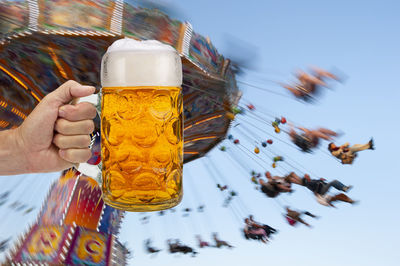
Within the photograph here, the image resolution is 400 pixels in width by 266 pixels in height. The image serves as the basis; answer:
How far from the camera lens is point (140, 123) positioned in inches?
33.2

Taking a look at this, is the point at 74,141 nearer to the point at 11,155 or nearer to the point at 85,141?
the point at 85,141

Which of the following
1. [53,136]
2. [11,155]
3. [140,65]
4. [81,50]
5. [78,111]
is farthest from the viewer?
[81,50]

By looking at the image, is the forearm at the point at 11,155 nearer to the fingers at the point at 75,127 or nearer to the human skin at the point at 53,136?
the human skin at the point at 53,136

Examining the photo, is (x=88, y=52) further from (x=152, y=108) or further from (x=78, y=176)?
(x=152, y=108)

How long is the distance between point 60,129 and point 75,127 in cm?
6

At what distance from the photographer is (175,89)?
879 mm

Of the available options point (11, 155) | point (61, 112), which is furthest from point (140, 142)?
point (11, 155)

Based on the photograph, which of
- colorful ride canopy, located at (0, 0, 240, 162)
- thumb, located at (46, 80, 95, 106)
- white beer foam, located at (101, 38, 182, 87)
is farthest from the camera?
colorful ride canopy, located at (0, 0, 240, 162)

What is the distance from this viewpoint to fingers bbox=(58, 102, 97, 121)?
0.95m

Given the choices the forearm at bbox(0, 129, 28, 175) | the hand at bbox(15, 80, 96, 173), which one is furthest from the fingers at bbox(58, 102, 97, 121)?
the forearm at bbox(0, 129, 28, 175)

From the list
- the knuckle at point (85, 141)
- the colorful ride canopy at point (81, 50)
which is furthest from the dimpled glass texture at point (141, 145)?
the colorful ride canopy at point (81, 50)

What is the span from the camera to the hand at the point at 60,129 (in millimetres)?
963

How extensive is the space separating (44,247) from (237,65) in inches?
56.5

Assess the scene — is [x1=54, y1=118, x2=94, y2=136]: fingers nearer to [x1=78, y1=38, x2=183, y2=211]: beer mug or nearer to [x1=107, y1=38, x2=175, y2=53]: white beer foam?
[x1=78, y1=38, x2=183, y2=211]: beer mug
